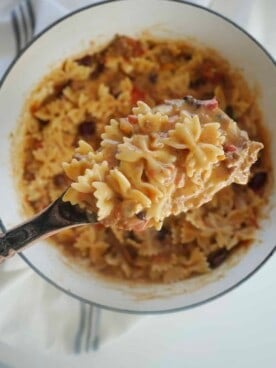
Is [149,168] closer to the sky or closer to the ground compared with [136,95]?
closer to the sky

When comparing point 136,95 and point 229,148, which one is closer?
point 229,148

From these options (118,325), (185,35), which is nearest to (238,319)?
(118,325)

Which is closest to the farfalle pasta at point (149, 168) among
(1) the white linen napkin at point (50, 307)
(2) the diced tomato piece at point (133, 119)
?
(2) the diced tomato piece at point (133, 119)

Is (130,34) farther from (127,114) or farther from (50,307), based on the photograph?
(50,307)

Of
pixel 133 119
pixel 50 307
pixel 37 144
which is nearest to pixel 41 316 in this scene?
pixel 50 307

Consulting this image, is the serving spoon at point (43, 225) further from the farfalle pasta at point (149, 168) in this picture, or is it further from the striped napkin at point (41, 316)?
the striped napkin at point (41, 316)

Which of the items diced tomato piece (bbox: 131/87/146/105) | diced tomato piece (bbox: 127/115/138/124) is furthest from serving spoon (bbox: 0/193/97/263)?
diced tomato piece (bbox: 131/87/146/105)
